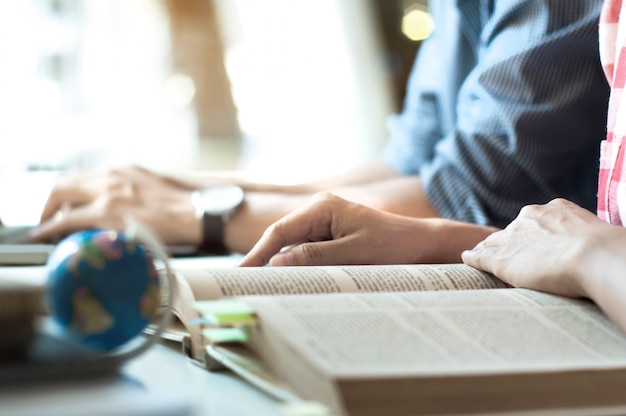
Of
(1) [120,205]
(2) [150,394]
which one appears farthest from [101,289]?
(1) [120,205]

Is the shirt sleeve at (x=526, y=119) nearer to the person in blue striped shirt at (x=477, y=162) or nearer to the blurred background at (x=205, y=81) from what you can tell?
the person in blue striped shirt at (x=477, y=162)

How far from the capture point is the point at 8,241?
110 cm

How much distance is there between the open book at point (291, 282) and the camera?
1.82 ft

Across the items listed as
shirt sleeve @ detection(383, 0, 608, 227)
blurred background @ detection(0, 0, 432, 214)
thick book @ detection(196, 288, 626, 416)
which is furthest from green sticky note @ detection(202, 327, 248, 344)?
blurred background @ detection(0, 0, 432, 214)

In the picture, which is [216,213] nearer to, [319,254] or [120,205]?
[120,205]

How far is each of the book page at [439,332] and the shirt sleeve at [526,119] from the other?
17.8 inches

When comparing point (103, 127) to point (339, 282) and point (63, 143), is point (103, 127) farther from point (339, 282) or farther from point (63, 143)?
point (339, 282)

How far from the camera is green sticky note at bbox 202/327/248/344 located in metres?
0.49

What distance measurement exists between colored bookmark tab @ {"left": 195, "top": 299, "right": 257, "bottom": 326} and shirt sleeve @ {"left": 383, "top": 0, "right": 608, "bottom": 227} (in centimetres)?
59

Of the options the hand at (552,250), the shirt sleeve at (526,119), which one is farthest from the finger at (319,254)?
the shirt sleeve at (526,119)

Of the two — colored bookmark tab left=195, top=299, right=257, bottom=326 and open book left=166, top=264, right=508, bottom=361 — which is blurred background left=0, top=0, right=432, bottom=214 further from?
colored bookmark tab left=195, top=299, right=257, bottom=326

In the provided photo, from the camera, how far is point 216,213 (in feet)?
3.77

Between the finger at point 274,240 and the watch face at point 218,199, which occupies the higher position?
Answer: the finger at point 274,240

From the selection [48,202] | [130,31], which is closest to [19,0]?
[130,31]
